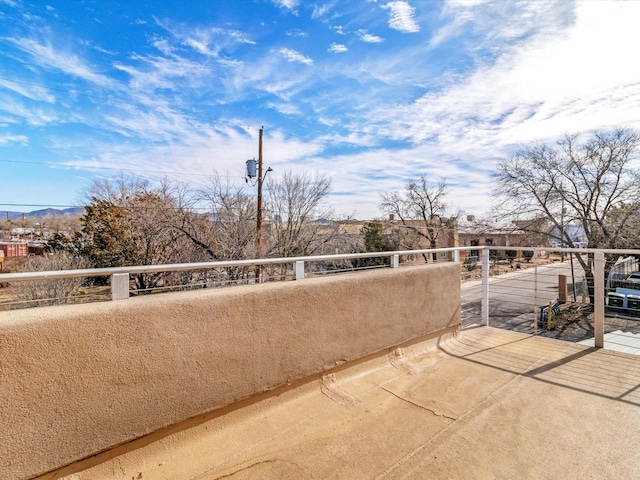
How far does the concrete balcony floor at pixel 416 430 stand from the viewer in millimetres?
1805

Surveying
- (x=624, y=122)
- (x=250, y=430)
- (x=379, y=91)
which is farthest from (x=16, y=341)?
(x=624, y=122)

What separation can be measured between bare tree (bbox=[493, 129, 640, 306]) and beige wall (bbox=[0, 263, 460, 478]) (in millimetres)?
14928

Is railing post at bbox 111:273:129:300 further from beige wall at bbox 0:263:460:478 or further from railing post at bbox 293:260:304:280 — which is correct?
railing post at bbox 293:260:304:280

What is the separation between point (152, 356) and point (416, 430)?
182 cm

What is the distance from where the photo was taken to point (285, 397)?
2451 millimetres

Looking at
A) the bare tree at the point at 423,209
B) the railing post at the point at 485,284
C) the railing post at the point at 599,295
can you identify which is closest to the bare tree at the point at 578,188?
the bare tree at the point at 423,209

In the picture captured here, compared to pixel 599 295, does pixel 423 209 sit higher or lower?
higher

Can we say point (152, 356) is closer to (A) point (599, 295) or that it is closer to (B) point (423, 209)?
(A) point (599, 295)

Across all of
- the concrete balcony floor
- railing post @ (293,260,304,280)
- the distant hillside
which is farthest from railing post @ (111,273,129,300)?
the distant hillside

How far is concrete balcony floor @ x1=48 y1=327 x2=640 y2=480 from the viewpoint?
180 cm

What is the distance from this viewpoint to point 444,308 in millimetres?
3799

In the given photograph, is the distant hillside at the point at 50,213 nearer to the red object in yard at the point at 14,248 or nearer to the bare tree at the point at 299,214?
the red object in yard at the point at 14,248

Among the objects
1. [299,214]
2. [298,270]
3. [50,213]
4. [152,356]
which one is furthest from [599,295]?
[50,213]

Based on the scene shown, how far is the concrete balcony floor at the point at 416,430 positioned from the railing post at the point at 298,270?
85 cm
